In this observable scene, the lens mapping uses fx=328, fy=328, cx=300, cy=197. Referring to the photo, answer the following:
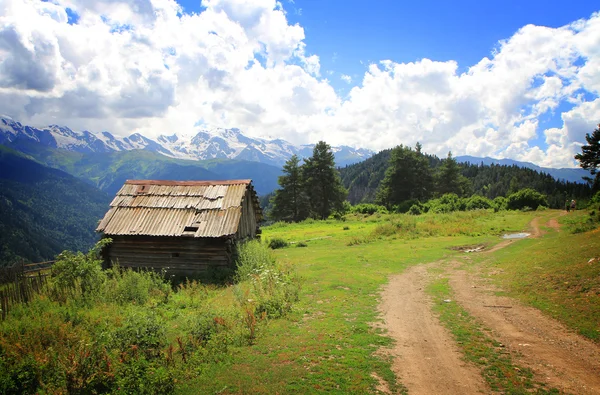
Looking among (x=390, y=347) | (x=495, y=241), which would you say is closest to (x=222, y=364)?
(x=390, y=347)

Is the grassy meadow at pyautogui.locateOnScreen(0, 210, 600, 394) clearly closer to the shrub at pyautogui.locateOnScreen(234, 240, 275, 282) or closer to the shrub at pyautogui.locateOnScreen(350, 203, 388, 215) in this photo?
the shrub at pyautogui.locateOnScreen(234, 240, 275, 282)

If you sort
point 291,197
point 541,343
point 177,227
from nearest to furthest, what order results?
point 541,343 < point 177,227 < point 291,197

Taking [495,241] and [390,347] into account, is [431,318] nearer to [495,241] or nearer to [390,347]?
[390,347]

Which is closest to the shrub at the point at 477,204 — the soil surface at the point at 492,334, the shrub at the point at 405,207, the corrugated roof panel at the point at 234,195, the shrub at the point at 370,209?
the shrub at the point at 405,207

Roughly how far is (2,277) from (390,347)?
62.3 ft

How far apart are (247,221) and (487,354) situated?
68.0 ft

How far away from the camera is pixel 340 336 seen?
11.0 metres

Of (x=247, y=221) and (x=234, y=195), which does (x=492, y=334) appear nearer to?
(x=234, y=195)

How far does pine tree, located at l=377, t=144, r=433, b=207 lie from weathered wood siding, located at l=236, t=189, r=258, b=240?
177 feet

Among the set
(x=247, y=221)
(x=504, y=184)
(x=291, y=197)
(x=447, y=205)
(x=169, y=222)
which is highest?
(x=504, y=184)

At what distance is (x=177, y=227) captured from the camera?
2320 centimetres

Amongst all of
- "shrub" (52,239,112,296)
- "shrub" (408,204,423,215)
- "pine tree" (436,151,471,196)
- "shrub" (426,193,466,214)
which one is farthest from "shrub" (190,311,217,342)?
"pine tree" (436,151,471,196)

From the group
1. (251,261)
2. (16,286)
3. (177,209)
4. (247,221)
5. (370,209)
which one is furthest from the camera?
(370,209)

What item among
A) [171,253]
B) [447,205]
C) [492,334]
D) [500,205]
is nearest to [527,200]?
[500,205]
